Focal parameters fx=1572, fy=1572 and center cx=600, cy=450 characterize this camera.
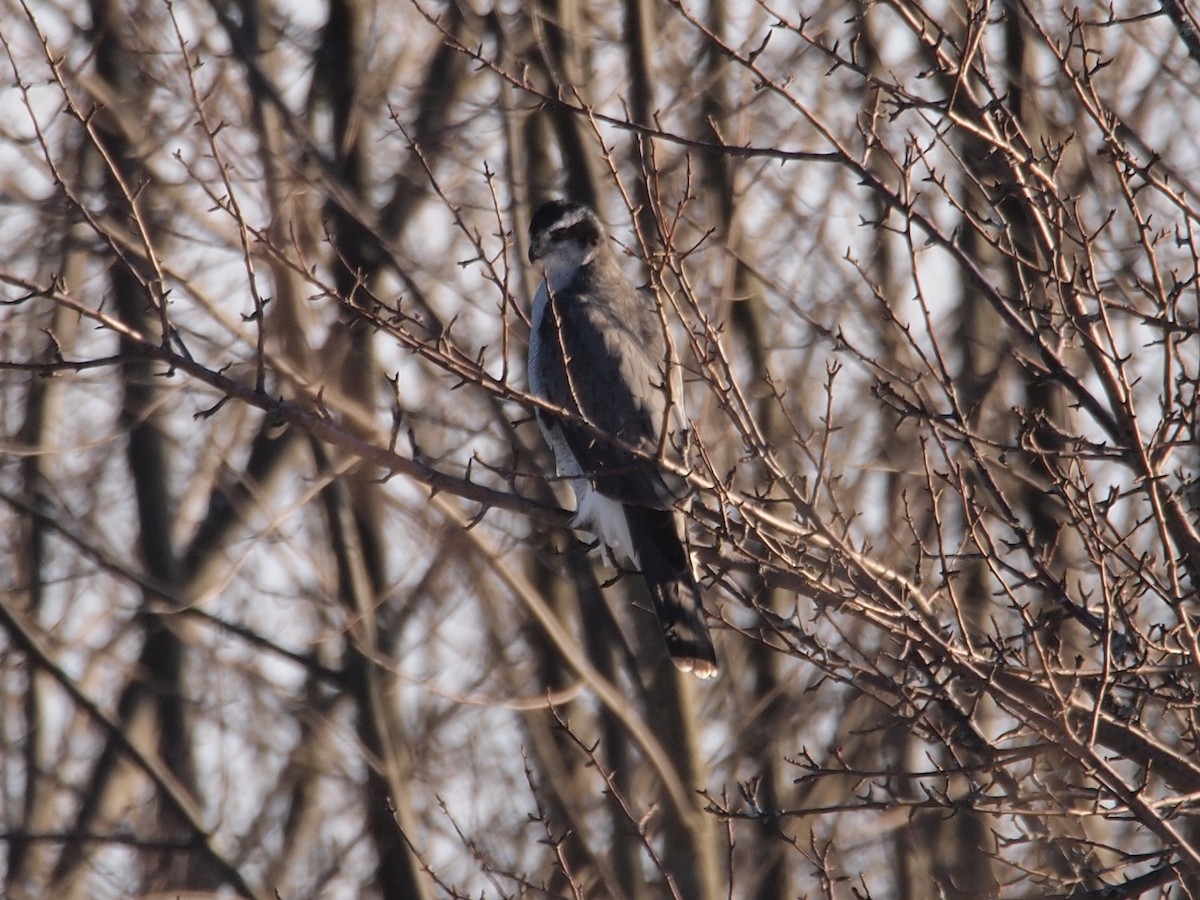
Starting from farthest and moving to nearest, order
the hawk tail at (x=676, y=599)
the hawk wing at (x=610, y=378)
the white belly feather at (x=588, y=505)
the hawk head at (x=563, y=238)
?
the hawk head at (x=563, y=238)
the white belly feather at (x=588, y=505)
the hawk wing at (x=610, y=378)
the hawk tail at (x=676, y=599)

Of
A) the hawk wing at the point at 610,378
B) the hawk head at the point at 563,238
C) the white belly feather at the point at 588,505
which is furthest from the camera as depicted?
the hawk head at the point at 563,238

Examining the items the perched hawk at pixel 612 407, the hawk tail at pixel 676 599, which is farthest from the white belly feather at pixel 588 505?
the hawk tail at pixel 676 599

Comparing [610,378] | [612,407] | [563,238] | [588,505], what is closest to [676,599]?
[588,505]

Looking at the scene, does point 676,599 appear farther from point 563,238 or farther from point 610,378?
point 563,238

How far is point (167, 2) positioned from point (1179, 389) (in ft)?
9.47

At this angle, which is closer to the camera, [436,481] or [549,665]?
[436,481]

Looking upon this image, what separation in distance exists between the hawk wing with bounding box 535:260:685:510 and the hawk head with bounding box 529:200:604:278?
0.20 metres

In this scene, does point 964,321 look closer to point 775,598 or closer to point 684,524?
point 775,598

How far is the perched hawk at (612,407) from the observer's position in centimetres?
501

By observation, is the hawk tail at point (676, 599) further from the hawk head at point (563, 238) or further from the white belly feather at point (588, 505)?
the hawk head at point (563, 238)

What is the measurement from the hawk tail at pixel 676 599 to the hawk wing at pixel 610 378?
0.13m

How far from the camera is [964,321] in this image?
9.44 meters

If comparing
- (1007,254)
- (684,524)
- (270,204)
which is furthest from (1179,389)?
(270,204)

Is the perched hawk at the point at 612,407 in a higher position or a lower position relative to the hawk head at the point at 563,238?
lower
